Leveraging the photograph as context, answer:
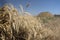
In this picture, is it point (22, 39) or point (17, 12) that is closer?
point (22, 39)

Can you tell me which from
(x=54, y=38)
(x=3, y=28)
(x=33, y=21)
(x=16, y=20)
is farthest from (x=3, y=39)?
(x=54, y=38)

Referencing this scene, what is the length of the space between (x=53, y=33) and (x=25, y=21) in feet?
1.31

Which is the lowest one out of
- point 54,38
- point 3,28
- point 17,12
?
point 54,38

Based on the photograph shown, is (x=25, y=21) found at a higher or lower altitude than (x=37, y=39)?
higher

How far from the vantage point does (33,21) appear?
8.00 ft

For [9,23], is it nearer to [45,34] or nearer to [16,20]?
[16,20]

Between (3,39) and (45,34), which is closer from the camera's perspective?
(3,39)

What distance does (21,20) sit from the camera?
2.31 metres

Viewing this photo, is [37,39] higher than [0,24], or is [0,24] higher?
[0,24]

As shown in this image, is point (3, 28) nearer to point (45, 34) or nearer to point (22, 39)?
point (22, 39)

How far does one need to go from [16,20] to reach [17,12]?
0.49 ft

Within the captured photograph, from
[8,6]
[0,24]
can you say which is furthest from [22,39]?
[8,6]

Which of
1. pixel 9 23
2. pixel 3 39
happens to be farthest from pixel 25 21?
pixel 3 39

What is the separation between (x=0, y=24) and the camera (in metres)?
2.29
